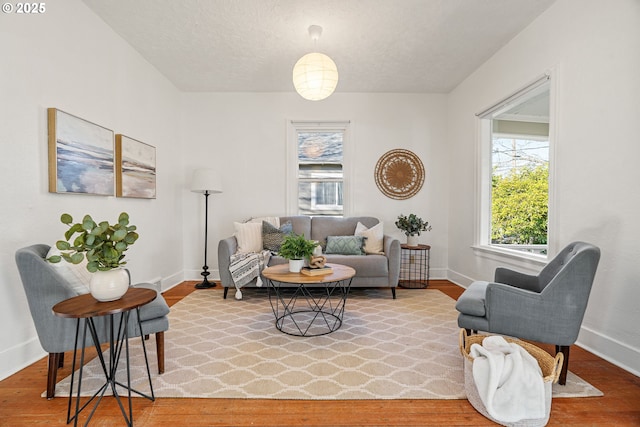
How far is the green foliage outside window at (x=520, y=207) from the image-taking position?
3.67 metres

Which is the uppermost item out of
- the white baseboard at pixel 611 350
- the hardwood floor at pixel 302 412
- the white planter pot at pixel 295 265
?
the white planter pot at pixel 295 265

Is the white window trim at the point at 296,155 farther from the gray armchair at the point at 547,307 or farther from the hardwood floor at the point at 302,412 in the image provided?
the hardwood floor at the point at 302,412

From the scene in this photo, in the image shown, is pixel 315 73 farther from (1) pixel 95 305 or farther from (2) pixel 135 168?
(1) pixel 95 305

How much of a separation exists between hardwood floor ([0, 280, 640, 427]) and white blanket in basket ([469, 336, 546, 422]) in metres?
0.12

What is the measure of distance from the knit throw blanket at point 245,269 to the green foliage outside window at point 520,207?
2.94 m

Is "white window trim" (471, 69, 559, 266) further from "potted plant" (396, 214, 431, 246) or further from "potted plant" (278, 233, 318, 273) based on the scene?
"potted plant" (278, 233, 318, 273)

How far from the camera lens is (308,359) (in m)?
2.35

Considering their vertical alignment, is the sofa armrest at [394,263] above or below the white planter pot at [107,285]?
below

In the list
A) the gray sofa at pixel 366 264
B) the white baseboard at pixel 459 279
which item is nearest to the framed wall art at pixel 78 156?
the gray sofa at pixel 366 264

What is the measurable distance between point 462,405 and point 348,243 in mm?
2565

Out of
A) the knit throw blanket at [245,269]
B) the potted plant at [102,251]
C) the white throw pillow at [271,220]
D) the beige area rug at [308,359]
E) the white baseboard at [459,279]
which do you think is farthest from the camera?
the white throw pillow at [271,220]

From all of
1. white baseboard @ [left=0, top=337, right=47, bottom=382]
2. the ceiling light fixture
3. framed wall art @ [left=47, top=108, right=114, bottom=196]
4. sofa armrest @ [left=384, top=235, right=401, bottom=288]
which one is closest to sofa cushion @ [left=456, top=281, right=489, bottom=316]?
sofa armrest @ [left=384, top=235, right=401, bottom=288]

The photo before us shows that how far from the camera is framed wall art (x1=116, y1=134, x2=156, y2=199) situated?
3.36 metres

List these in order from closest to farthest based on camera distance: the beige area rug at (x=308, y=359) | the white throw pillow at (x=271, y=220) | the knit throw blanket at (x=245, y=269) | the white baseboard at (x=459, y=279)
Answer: the beige area rug at (x=308, y=359)
the knit throw blanket at (x=245, y=269)
the white baseboard at (x=459, y=279)
the white throw pillow at (x=271, y=220)
